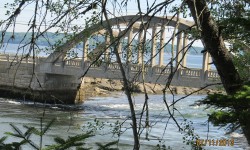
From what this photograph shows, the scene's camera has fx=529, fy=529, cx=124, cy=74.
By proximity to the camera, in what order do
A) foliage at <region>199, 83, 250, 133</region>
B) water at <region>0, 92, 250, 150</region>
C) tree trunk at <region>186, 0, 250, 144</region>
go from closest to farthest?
foliage at <region>199, 83, 250, 133</region>
tree trunk at <region>186, 0, 250, 144</region>
water at <region>0, 92, 250, 150</region>

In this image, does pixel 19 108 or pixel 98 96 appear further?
pixel 98 96

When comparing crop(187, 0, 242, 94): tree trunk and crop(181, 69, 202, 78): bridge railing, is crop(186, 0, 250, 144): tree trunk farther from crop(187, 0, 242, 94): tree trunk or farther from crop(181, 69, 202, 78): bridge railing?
crop(181, 69, 202, 78): bridge railing

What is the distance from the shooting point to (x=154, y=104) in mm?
34156

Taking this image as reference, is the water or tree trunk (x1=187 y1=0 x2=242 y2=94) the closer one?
tree trunk (x1=187 y1=0 x2=242 y2=94)

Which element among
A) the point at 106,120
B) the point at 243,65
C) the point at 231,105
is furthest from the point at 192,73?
the point at 231,105

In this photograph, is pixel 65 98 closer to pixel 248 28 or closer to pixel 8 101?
pixel 8 101

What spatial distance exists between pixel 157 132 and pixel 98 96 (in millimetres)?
20487

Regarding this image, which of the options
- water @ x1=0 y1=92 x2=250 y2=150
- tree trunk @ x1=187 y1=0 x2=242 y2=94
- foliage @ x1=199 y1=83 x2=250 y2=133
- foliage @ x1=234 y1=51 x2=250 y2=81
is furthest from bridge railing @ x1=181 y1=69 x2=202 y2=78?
foliage @ x1=199 y1=83 x2=250 y2=133

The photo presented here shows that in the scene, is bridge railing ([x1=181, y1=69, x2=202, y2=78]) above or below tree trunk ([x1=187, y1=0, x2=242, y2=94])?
below

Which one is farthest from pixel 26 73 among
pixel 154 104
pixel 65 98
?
pixel 154 104
